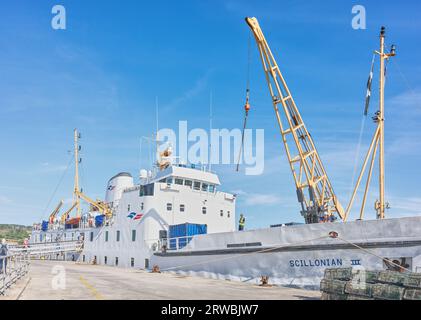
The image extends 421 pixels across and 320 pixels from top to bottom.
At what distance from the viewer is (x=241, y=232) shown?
20.7 m

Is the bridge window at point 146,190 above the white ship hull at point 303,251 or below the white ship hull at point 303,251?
above

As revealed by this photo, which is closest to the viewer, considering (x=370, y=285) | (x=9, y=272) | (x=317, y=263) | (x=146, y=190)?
(x=370, y=285)

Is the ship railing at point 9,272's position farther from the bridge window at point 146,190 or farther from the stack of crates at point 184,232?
the bridge window at point 146,190

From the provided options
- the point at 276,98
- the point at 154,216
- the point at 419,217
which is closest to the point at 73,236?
the point at 154,216

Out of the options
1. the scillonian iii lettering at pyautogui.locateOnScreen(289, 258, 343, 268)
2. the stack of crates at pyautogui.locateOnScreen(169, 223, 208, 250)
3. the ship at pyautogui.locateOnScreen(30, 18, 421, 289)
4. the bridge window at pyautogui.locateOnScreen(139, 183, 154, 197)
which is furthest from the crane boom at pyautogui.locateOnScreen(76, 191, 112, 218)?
the scillonian iii lettering at pyautogui.locateOnScreen(289, 258, 343, 268)

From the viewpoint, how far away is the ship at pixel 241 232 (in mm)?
15977

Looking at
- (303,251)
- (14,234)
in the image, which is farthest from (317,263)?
(14,234)

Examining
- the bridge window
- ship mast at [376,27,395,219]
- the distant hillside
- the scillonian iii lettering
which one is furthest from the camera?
the distant hillside

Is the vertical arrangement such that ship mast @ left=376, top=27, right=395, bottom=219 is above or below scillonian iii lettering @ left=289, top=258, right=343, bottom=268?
above

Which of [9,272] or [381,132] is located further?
[381,132]

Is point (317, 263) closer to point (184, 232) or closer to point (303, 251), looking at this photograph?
point (303, 251)

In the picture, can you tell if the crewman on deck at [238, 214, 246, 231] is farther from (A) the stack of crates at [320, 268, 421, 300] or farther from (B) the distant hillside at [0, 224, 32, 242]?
(B) the distant hillside at [0, 224, 32, 242]

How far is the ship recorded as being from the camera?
1598 cm

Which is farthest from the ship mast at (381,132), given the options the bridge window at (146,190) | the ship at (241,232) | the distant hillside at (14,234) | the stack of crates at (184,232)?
the distant hillside at (14,234)
